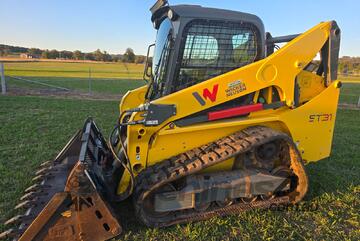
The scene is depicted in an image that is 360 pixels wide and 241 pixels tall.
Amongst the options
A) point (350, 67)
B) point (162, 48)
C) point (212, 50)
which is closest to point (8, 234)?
point (162, 48)

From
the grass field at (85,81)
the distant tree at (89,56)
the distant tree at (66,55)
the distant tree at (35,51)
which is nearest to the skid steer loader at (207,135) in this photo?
the grass field at (85,81)

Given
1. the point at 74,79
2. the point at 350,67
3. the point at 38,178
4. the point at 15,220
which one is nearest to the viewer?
the point at 15,220

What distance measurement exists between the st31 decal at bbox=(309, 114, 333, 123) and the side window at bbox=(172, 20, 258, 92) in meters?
1.12

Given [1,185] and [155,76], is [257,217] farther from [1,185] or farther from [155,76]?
[1,185]

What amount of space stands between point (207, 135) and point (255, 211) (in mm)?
1142

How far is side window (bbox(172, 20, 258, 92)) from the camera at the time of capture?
11.6 ft

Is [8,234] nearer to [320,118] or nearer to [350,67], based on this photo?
[320,118]

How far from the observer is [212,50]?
3.63m

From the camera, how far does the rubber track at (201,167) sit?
3.25 meters

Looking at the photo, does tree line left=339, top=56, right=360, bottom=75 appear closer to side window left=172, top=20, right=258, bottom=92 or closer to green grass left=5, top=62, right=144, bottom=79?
green grass left=5, top=62, right=144, bottom=79

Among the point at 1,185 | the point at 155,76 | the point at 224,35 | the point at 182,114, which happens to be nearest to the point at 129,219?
the point at 182,114

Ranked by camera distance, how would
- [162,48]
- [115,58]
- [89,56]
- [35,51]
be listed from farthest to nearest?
1. [35,51]
2. [89,56]
3. [115,58]
4. [162,48]

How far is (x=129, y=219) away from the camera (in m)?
3.61

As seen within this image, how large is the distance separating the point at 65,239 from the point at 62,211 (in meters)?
0.30
